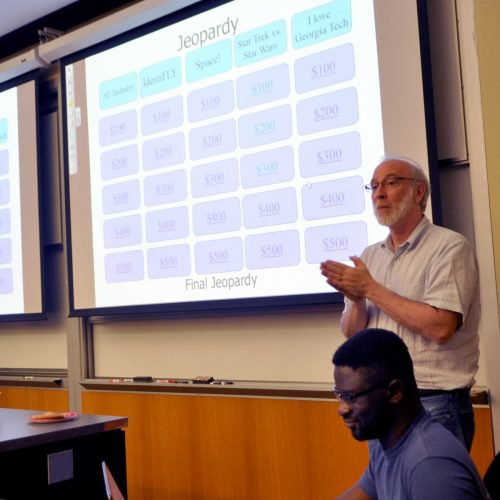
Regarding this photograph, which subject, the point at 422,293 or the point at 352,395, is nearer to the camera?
the point at 352,395

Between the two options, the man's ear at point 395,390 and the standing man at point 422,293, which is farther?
the standing man at point 422,293

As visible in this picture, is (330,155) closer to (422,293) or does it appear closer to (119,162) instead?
(422,293)

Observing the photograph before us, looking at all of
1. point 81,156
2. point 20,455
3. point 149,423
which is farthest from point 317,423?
point 81,156

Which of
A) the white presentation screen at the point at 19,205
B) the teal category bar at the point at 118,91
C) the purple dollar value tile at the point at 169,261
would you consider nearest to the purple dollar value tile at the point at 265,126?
the purple dollar value tile at the point at 169,261

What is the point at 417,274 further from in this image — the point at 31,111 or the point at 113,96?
the point at 31,111

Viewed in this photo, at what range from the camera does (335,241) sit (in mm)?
2816

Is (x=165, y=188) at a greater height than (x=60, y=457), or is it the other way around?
(x=165, y=188)

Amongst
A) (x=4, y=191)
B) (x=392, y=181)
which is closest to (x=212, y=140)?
(x=392, y=181)

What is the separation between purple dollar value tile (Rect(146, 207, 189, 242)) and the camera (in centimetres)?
331

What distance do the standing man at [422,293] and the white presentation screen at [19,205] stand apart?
2275mm

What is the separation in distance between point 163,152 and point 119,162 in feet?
0.94

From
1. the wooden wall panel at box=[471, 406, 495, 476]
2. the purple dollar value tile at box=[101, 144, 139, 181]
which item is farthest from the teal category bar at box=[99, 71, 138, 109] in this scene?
the wooden wall panel at box=[471, 406, 495, 476]

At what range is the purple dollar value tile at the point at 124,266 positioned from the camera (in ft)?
11.4

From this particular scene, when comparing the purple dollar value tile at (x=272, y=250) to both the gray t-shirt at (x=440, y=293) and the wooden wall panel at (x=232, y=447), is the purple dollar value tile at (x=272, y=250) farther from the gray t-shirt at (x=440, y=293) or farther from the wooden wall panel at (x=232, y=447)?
the gray t-shirt at (x=440, y=293)
